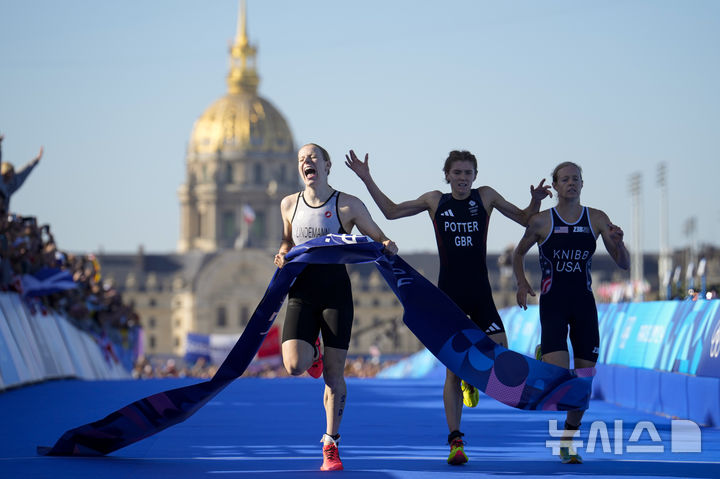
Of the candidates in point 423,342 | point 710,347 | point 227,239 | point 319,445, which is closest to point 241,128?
point 227,239

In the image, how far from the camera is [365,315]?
15550 cm

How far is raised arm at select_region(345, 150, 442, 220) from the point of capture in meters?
8.84

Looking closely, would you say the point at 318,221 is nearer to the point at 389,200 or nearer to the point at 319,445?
the point at 389,200

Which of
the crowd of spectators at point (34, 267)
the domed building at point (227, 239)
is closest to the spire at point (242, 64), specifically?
the domed building at point (227, 239)

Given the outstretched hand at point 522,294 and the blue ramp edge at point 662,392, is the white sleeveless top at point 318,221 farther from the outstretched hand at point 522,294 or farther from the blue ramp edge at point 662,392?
the blue ramp edge at point 662,392

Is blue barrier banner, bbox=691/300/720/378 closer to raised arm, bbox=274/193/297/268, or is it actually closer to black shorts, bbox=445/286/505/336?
black shorts, bbox=445/286/505/336

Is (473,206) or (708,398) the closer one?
(473,206)

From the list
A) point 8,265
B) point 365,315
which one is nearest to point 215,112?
point 365,315

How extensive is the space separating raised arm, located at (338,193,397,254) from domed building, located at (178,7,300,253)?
516ft

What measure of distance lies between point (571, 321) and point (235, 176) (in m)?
164

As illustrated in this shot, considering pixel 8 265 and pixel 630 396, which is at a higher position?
pixel 8 265

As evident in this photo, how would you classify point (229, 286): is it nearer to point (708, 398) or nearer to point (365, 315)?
point (365, 315)

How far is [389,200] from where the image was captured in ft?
29.7

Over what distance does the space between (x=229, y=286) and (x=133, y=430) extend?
14793 centimetres
